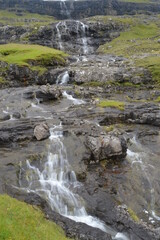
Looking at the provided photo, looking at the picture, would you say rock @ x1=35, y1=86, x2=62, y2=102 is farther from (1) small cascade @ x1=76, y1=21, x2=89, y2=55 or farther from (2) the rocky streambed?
(1) small cascade @ x1=76, y1=21, x2=89, y2=55

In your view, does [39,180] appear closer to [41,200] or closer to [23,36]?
[41,200]

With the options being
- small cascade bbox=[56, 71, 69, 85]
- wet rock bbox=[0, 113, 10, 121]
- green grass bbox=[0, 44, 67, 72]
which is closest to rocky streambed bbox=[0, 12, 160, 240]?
wet rock bbox=[0, 113, 10, 121]

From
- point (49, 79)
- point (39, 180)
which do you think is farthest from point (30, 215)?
point (49, 79)

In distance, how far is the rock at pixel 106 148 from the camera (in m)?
32.6

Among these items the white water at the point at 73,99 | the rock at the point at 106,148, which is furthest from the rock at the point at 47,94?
the rock at the point at 106,148

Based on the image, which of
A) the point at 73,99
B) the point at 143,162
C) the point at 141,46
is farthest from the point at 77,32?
the point at 143,162

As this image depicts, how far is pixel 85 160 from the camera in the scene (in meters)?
32.6

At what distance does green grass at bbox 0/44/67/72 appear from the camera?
73.9 metres

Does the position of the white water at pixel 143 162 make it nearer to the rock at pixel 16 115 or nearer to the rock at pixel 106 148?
the rock at pixel 106 148

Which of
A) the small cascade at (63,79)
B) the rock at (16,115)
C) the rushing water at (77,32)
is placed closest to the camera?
the rock at (16,115)

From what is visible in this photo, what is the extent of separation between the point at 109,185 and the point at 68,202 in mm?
4886

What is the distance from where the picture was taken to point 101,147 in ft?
107

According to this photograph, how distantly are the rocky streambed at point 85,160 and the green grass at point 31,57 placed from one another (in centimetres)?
1917

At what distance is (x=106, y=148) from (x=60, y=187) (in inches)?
277
